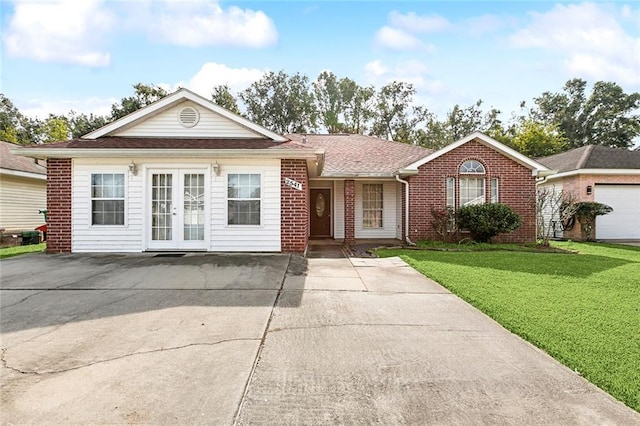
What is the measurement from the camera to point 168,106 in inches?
403

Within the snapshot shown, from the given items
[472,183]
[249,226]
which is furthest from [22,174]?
[472,183]

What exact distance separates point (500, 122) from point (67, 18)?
4041 centimetres

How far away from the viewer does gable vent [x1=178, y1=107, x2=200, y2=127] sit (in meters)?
10.4

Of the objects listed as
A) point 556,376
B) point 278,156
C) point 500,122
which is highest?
point 500,122

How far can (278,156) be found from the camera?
9.30 m

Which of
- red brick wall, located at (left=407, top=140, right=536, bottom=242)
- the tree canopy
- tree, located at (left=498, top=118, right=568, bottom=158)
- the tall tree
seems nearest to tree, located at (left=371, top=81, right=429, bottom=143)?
the tree canopy

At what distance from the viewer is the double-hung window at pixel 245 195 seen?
9.59 meters

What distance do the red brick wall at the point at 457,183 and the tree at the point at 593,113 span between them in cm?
2766

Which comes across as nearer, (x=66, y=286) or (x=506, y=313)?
(x=506, y=313)

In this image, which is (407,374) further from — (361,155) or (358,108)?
(358,108)

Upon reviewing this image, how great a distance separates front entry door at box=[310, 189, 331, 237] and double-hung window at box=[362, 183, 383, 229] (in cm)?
157

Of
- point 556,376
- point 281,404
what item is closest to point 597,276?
point 556,376

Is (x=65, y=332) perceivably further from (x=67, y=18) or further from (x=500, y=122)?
(x=500, y=122)

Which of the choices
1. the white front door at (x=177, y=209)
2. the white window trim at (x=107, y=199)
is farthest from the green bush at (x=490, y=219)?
the white window trim at (x=107, y=199)
